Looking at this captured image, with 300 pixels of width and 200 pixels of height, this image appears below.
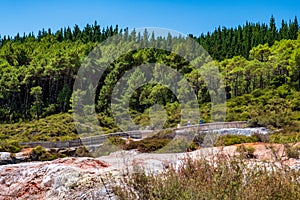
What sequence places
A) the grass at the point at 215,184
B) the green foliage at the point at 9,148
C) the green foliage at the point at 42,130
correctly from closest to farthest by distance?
the grass at the point at 215,184 < the green foliage at the point at 9,148 < the green foliage at the point at 42,130

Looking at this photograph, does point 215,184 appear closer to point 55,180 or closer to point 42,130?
point 55,180

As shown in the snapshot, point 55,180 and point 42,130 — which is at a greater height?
point 55,180

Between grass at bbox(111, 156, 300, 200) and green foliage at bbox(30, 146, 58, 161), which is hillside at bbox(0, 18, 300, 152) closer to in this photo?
green foliage at bbox(30, 146, 58, 161)

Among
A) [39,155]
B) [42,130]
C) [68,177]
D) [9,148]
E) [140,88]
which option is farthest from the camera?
[140,88]

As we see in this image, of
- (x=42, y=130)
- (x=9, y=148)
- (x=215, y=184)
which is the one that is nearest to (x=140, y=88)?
(x=42, y=130)

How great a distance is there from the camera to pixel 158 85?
3616 cm

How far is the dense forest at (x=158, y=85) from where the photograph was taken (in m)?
33.8

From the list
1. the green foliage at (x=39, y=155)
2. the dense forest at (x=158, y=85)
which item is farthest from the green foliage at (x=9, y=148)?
the dense forest at (x=158, y=85)

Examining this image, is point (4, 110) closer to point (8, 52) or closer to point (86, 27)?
point (8, 52)

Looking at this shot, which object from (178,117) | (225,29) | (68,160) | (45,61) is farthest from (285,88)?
(68,160)

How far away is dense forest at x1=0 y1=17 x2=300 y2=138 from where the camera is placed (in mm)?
33781

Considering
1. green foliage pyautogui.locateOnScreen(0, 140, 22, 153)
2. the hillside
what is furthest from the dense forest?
green foliage pyautogui.locateOnScreen(0, 140, 22, 153)

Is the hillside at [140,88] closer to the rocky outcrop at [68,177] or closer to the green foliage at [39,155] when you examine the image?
the green foliage at [39,155]

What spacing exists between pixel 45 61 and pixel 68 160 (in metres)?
41.3
